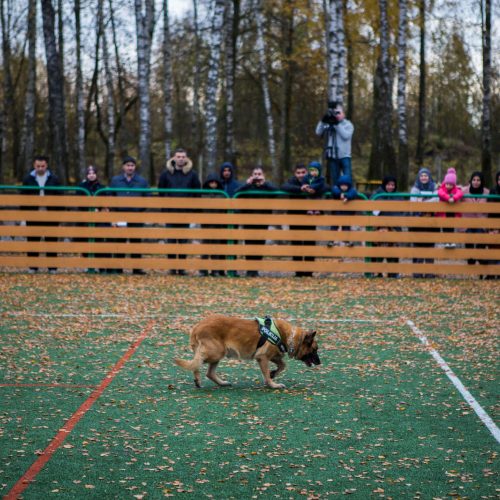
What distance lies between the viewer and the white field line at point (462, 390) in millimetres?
6633

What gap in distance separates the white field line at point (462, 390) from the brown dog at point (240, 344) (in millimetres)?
1332

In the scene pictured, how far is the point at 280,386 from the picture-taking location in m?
7.96

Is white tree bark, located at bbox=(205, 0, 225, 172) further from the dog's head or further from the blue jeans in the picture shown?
the dog's head

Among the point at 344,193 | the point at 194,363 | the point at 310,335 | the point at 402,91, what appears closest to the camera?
the point at 194,363

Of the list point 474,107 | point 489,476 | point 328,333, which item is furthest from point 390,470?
point 474,107

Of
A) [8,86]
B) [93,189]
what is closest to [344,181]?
[93,189]

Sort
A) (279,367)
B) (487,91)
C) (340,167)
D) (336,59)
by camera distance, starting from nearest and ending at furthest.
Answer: (279,367) → (340,167) → (336,59) → (487,91)

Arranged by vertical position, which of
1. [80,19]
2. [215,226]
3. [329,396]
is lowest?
[329,396]

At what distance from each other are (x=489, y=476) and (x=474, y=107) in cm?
4349

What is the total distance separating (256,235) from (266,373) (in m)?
9.05

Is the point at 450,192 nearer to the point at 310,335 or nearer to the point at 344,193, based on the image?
the point at 344,193

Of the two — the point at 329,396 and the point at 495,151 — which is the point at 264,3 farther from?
the point at 329,396

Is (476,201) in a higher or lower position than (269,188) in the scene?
lower

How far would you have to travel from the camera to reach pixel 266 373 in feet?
25.9
